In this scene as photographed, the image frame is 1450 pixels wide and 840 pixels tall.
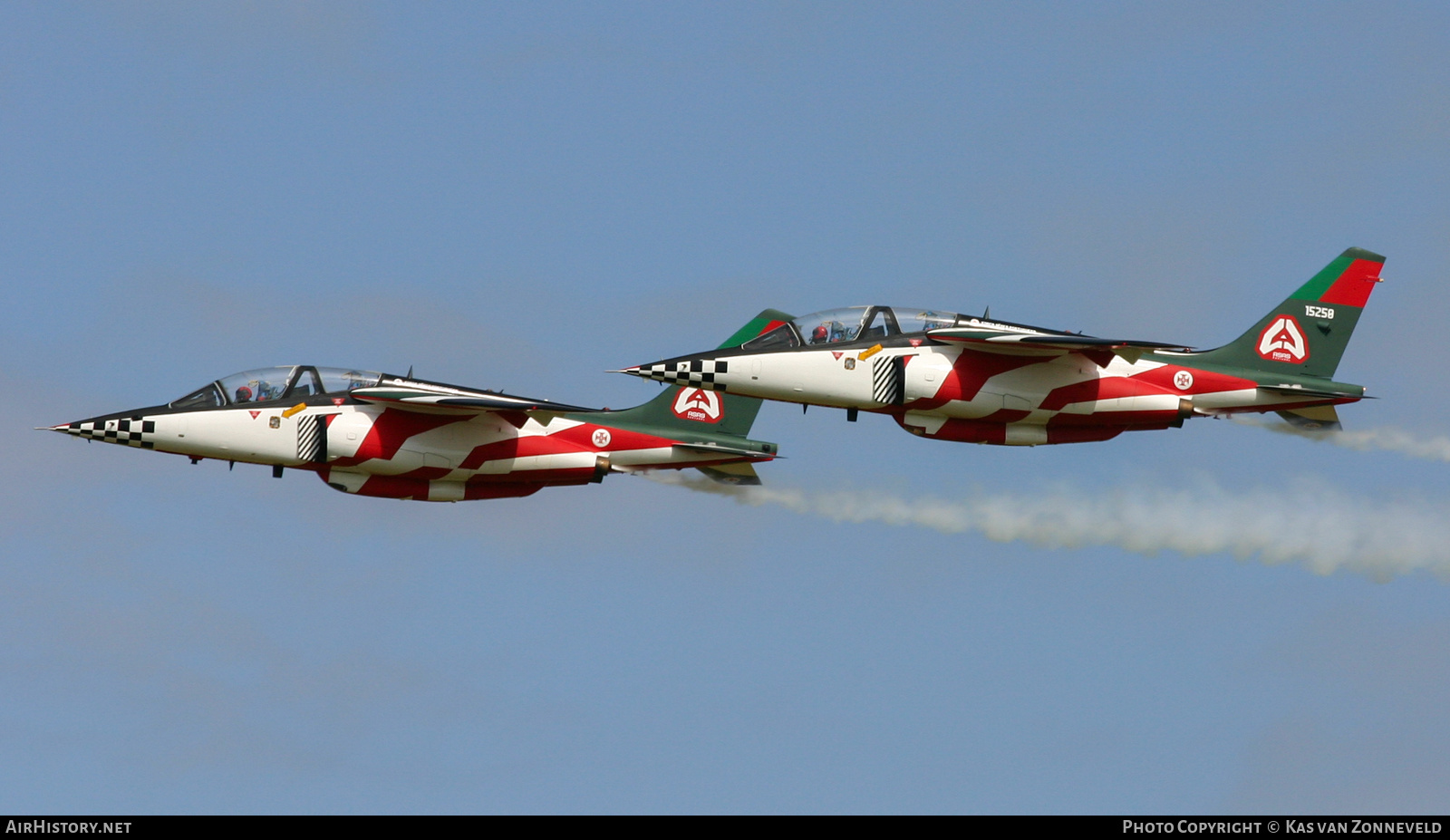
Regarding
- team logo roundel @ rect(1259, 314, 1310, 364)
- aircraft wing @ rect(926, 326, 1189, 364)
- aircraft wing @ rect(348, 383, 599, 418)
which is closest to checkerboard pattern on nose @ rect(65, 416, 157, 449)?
aircraft wing @ rect(348, 383, 599, 418)

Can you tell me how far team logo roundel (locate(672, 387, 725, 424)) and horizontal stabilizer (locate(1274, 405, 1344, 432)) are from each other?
34.9ft

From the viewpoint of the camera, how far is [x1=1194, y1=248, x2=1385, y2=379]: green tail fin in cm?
4894

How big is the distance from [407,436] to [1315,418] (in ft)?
55.6

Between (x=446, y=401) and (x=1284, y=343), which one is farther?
(x=1284, y=343)

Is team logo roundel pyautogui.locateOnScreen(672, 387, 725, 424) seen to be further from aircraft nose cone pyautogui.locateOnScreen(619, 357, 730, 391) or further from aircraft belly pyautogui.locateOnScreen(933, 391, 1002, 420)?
aircraft belly pyautogui.locateOnScreen(933, 391, 1002, 420)

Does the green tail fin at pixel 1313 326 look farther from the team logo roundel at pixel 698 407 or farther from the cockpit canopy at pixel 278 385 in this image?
the cockpit canopy at pixel 278 385

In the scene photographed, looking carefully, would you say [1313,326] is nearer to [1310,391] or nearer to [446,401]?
[1310,391]

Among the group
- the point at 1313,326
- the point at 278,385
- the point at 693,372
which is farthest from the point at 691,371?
the point at 1313,326

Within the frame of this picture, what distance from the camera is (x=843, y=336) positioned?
156 feet

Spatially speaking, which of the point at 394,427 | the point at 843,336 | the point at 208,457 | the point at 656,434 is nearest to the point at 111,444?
the point at 208,457

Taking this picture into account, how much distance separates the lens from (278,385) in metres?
48.0

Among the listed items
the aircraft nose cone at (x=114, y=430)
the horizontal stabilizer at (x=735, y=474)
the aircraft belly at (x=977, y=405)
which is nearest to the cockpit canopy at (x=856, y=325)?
the aircraft belly at (x=977, y=405)

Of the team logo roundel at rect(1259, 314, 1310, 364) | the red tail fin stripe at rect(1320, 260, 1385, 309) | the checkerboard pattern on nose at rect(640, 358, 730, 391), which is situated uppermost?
the red tail fin stripe at rect(1320, 260, 1385, 309)

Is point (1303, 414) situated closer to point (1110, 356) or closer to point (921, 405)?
point (1110, 356)
